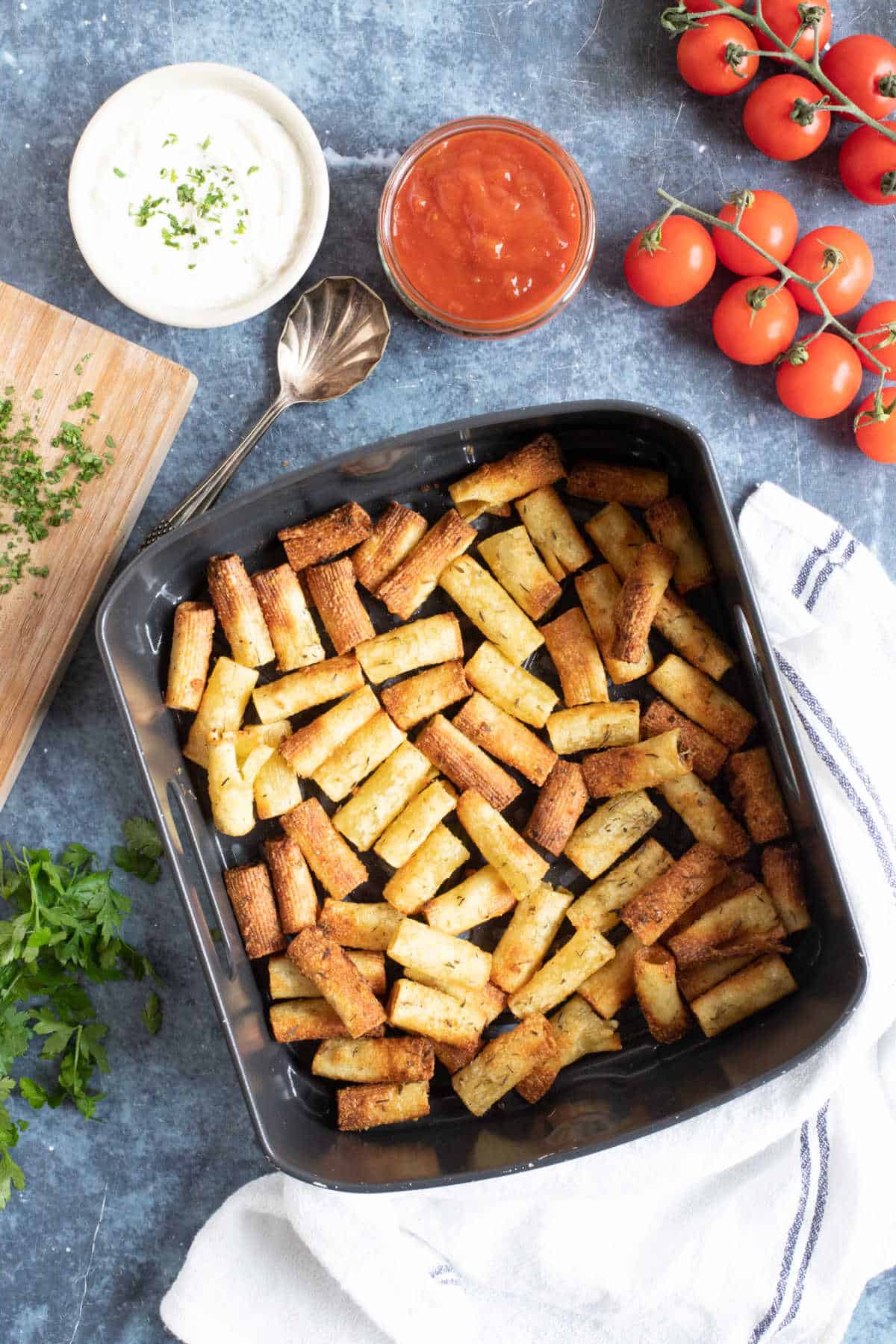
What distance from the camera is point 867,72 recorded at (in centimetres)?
210

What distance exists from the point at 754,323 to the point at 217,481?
3.63 feet

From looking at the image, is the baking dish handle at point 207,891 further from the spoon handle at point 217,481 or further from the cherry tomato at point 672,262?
the cherry tomato at point 672,262

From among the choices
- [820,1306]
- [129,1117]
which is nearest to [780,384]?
[820,1306]

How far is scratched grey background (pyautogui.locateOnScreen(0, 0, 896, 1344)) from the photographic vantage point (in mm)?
2195

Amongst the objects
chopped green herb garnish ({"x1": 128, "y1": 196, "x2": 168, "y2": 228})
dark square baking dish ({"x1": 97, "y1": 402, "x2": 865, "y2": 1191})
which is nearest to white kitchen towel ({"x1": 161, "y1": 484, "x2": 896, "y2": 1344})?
dark square baking dish ({"x1": 97, "y1": 402, "x2": 865, "y2": 1191})

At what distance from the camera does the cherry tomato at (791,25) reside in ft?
6.93

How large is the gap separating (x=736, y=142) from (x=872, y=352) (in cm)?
55

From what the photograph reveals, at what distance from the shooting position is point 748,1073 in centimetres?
204

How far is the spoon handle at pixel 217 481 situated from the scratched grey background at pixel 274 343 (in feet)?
0.25

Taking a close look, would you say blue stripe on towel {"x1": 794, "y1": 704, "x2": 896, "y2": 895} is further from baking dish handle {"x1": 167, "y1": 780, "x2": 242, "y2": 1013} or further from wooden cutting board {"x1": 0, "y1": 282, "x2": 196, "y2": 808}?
wooden cutting board {"x1": 0, "y1": 282, "x2": 196, "y2": 808}

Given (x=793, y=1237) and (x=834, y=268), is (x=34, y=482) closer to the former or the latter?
(x=834, y=268)

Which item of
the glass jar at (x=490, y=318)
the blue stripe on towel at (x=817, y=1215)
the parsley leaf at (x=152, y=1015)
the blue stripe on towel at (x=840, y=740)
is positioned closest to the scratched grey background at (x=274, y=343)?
the parsley leaf at (x=152, y=1015)

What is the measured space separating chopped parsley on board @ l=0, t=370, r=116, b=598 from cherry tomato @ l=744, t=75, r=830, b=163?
144 cm

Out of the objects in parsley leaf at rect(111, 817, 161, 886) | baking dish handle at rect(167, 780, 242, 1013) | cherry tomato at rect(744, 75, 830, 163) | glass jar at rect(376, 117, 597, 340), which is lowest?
parsley leaf at rect(111, 817, 161, 886)
